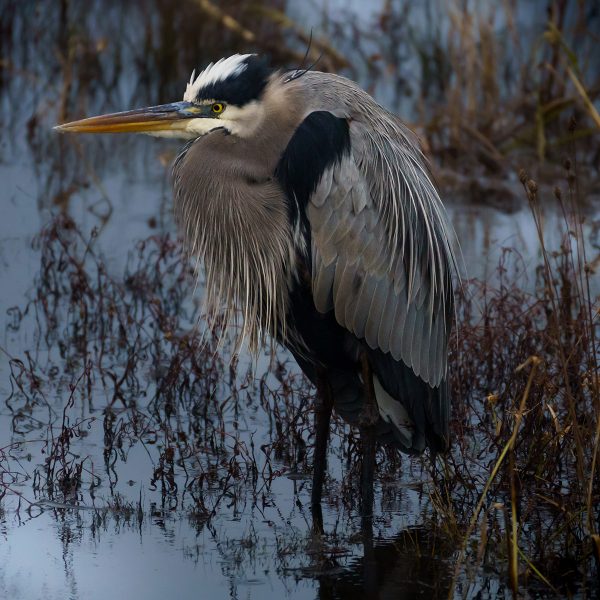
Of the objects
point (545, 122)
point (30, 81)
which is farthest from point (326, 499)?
point (30, 81)

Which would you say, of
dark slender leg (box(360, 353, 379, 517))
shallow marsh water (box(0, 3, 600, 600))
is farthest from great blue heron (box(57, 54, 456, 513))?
shallow marsh water (box(0, 3, 600, 600))

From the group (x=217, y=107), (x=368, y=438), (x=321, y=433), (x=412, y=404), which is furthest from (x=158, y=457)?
(x=217, y=107)

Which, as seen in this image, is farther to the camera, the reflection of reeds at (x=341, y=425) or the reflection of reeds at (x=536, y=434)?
the reflection of reeds at (x=341, y=425)

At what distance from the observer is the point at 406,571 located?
3.93 m

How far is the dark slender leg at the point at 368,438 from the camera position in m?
4.29

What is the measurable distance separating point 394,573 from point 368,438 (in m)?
0.56

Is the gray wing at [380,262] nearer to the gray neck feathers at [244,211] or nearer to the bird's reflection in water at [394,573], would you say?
the gray neck feathers at [244,211]

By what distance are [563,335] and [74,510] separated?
2.32 meters

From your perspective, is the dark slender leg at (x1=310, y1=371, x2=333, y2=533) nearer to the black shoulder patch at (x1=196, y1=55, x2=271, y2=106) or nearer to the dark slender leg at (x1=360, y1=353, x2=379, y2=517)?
the dark slender leg at (x1=360, y1=353, x2=379, y2=517)

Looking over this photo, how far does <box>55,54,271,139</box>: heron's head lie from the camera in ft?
13.6

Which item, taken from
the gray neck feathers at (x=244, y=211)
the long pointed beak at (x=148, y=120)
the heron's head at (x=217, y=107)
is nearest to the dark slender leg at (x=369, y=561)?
the gray neck feathers at (x=244, y=211)

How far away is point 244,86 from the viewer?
413 cm

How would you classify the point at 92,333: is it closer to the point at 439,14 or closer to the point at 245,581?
the point at 245,581

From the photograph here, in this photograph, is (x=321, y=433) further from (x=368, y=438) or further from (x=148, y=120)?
(x=148, y=120)
